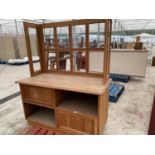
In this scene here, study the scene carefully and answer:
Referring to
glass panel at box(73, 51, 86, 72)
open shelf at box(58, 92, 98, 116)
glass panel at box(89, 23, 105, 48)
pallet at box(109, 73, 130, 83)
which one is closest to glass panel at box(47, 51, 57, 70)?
glass panel at box(73, 51, 86, 72)

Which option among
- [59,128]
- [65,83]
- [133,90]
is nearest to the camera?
[65,83]

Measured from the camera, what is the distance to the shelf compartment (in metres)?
2.15

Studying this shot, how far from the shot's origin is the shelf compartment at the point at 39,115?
2154 millimetres

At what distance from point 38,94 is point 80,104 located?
2.11 feet

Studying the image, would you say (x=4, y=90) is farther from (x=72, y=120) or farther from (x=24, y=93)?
(x=72, y=120)

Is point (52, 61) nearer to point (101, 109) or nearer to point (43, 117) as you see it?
point (43, 117)

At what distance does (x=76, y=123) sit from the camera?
1.86 m

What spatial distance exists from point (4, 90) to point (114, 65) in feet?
12.4

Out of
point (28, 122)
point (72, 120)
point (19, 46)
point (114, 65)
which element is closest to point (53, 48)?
point (72, 120)

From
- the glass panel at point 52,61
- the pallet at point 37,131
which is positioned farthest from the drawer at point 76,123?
the glass panel at point 52,61

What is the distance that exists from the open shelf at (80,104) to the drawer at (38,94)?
20cm

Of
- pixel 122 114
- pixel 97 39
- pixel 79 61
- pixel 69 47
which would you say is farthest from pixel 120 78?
pixel 69 47

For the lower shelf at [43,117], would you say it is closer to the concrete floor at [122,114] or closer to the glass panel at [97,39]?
the concrete floor at [122,114]

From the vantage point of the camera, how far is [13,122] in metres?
2.41
